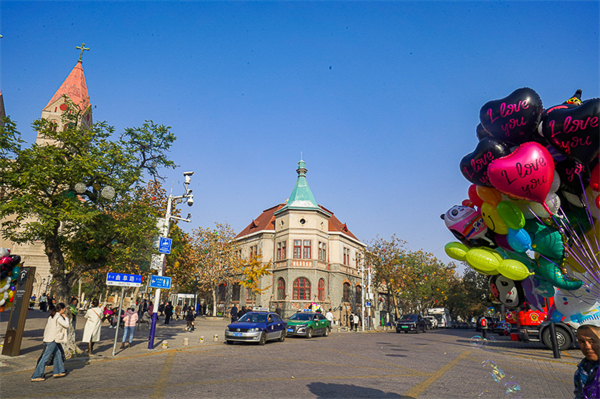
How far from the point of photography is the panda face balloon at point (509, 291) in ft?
18.4

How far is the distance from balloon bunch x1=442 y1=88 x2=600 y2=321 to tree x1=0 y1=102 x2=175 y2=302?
1129cm

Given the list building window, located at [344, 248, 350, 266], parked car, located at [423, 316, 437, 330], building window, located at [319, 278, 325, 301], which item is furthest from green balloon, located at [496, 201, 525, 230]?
building window, located at [344, 248, 350, 266]

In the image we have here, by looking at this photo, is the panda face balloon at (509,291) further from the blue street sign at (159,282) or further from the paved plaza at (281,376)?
the blue street sign at (159,282)

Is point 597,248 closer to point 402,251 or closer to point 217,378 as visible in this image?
point 217,378

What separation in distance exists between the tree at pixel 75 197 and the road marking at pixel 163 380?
14.6ft

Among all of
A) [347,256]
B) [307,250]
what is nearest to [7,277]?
[307,250]

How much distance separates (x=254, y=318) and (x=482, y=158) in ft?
51.9


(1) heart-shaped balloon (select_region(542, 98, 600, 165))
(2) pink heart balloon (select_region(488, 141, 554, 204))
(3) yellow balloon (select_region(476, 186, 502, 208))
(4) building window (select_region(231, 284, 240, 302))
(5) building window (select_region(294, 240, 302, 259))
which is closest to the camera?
(1) heart-shaped balloon (select_region(542, 98, 600, 165))

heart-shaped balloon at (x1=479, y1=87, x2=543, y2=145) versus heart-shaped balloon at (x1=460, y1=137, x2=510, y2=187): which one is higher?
heart-shaped balloon at (x1=479, y1=87, x2=543, y2=145)

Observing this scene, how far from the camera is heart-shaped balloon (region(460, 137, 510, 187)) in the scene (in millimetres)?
5254

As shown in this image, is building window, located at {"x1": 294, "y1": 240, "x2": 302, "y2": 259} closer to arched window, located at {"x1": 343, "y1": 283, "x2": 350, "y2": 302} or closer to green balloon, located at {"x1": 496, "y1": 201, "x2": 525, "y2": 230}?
arched window, located at {"x1": 343, "y1": 283, "x2": 350, "y2": 302}

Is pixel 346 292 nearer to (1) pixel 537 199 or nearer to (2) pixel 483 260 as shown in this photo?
(2) pixel 483 260

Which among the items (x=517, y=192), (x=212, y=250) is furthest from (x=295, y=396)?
(x=212, y=250)

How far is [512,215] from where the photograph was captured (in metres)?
5.26
